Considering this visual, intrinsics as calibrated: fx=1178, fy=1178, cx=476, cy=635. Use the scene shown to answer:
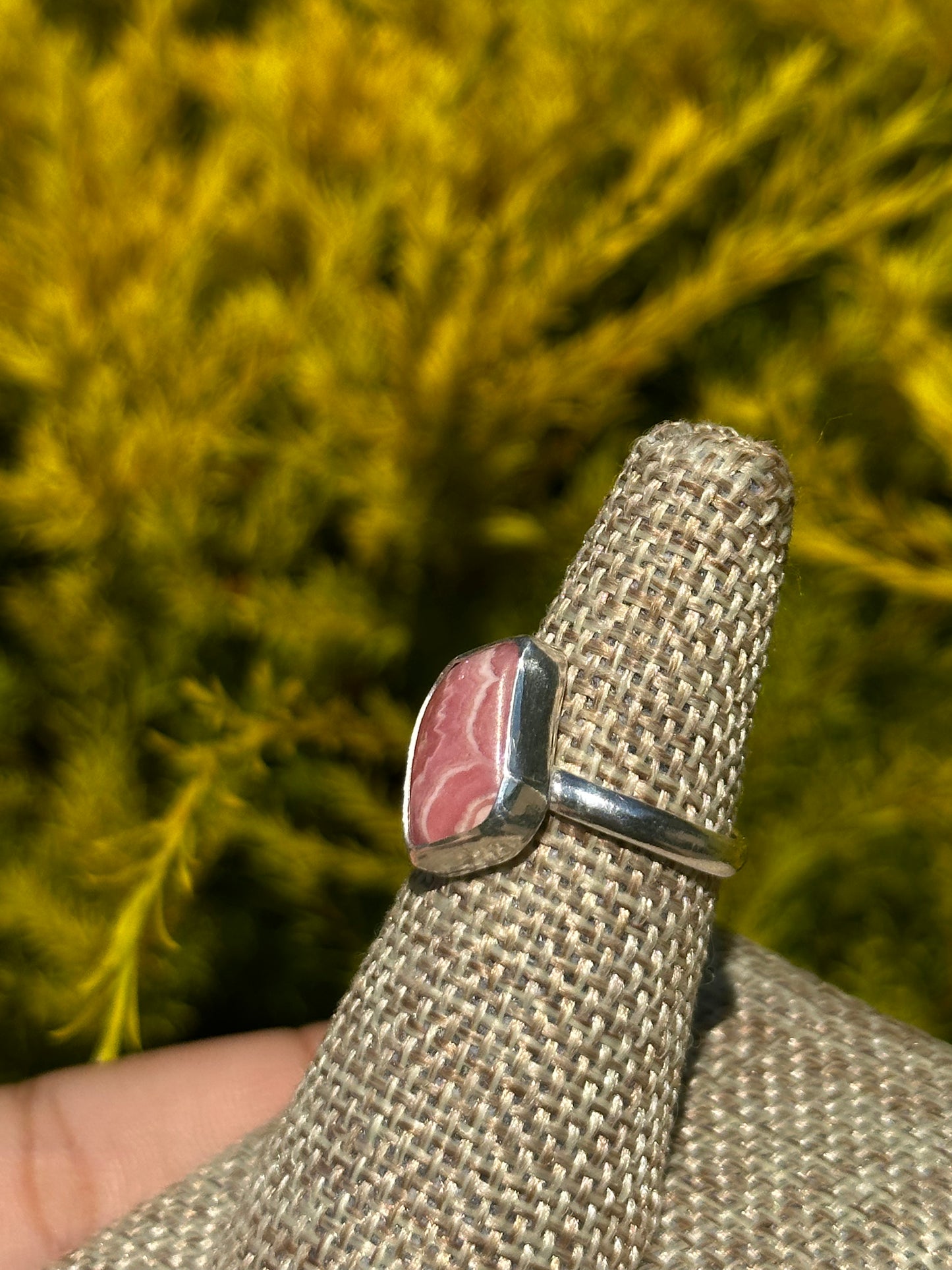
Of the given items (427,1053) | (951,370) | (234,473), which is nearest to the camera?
(427,1053)

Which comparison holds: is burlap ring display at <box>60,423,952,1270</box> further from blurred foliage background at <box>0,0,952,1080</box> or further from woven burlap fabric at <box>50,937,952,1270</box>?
blurred foliage background at <box>0,0,952,1080</box>

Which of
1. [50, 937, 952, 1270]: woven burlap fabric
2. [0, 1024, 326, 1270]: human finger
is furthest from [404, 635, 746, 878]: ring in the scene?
[0, 1024, 326, 1270]: human finger

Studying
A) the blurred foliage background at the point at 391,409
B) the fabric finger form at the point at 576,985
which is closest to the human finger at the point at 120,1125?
the blurred foliage background at the point at 391,409

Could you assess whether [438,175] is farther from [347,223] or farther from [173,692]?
[173,692]

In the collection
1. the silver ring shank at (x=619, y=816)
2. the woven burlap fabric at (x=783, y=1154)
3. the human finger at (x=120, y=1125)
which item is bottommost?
the human finger at (x=120, y=1125)

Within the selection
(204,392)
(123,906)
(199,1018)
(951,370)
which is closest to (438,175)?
(204,392)

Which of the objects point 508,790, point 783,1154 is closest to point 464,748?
point 508,790

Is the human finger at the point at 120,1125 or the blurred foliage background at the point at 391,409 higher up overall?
the blurred foliage background at the point at 391,409

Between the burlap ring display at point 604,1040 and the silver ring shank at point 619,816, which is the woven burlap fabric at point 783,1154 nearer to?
the burlap ring display at point 604,1040
